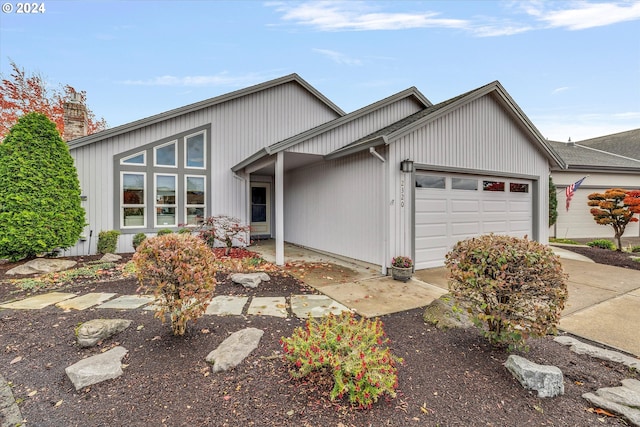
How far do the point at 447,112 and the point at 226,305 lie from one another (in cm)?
620

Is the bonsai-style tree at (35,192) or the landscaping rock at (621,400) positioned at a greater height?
the bonsai-style tree at (35,192)

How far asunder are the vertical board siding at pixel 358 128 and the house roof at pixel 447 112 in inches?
11.1

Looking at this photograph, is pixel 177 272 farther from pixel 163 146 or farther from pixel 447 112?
pixel 163 146

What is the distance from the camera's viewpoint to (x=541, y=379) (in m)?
2.24

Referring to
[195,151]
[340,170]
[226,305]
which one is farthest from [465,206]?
[195,151]

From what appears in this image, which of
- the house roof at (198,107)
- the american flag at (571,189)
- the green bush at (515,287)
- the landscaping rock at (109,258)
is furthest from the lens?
the american flag at (571,189)

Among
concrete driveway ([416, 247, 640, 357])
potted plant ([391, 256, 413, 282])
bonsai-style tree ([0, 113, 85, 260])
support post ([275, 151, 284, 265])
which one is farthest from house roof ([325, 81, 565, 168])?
bonsai-style tree ([0, 113, 85, 260])

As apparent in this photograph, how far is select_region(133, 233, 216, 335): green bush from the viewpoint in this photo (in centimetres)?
274

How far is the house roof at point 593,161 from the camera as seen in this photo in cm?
1270

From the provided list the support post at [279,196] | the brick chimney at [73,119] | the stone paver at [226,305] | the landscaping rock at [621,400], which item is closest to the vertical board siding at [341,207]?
the support post at [279,196]

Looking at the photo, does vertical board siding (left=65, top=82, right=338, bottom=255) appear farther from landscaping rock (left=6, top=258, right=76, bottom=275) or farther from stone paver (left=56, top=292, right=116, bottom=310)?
stone paver (left=56, top=292, right=116, bottom=310)

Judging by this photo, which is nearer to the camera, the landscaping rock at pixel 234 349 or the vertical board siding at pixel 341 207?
the landscaping rock at pixel 234 349

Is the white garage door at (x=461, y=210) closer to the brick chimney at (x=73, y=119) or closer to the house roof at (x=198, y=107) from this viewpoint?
the house roof at (x=198, y=107)

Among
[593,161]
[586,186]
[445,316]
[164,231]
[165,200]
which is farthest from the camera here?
[593,161]
